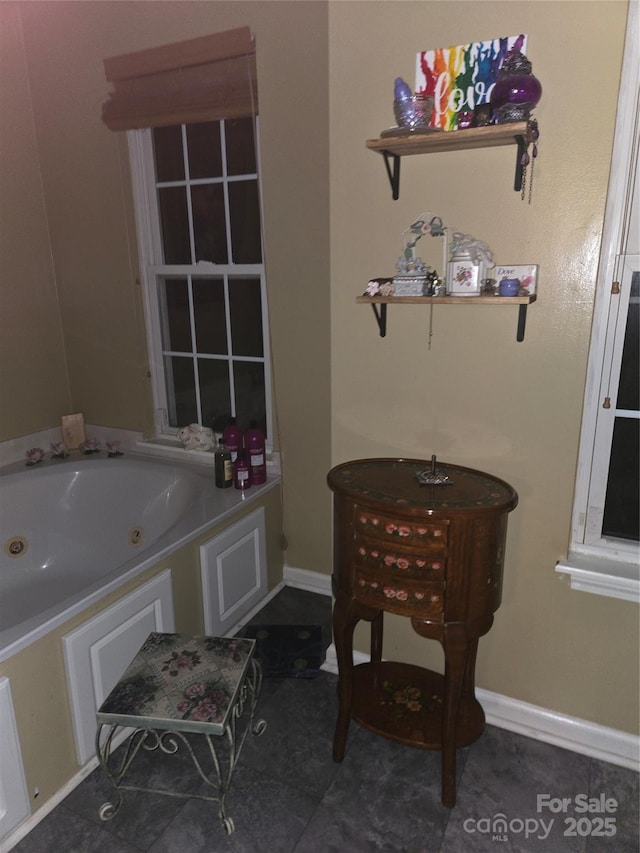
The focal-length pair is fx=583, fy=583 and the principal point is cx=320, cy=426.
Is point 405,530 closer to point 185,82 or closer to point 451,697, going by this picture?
point 451,697

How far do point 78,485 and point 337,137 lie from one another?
2013 mm

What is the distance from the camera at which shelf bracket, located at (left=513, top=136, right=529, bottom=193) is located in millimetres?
1503

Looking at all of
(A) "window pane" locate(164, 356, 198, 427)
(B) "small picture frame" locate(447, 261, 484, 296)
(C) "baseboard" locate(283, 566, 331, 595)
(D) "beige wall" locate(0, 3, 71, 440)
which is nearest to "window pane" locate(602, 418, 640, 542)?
(B) "small picture frame" locate(447, 261, 484, 296)

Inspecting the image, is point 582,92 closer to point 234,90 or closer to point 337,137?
point 337,137

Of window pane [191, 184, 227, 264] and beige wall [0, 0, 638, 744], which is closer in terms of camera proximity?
beige wall [0, 0, 638, 744]

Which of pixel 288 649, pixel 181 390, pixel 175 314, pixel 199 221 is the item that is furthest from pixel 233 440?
pixel 199 221

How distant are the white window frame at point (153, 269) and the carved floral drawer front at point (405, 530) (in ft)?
4.40

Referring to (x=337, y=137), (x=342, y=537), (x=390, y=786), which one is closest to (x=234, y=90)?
(x=337, y=137)

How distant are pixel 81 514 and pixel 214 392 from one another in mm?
877

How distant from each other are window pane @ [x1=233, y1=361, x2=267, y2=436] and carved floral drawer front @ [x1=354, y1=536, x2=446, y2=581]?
1.41 metres

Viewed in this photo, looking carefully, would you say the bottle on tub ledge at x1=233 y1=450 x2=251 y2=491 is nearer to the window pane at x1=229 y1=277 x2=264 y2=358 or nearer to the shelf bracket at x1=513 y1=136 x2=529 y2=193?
the window pane at x1=229 y1=277 x2=264 y2=358

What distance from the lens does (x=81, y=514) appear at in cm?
283

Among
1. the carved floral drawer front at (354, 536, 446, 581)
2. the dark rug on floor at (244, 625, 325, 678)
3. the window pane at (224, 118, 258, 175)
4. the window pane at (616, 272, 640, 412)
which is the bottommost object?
the dark rug on floor at (244, 625, 325, 678)

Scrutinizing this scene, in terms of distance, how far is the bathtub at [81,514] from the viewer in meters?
2.59
